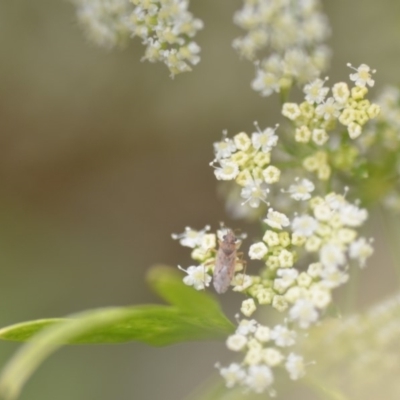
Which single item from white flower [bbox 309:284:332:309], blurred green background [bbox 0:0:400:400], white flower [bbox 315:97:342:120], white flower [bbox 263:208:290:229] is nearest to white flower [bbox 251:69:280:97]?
white flower [bbox 315:97:342:120]

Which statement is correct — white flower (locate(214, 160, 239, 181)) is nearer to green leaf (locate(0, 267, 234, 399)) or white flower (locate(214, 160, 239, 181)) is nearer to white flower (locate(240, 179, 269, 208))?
white flower (locate(240, 179, 269, 208))

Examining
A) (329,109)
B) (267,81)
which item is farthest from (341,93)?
(267,81)

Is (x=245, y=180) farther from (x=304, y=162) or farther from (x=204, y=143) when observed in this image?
(x=204, y=143)

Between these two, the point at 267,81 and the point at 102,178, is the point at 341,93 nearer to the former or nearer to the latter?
the point at 267,81

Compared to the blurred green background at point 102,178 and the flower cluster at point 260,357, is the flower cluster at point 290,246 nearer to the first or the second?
the flower cluster at point 260,357

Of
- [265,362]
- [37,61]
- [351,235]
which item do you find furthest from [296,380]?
[37,61]

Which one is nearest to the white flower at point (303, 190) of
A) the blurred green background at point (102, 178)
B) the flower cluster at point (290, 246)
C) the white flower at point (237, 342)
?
the flower cluster at point (290, 246)
